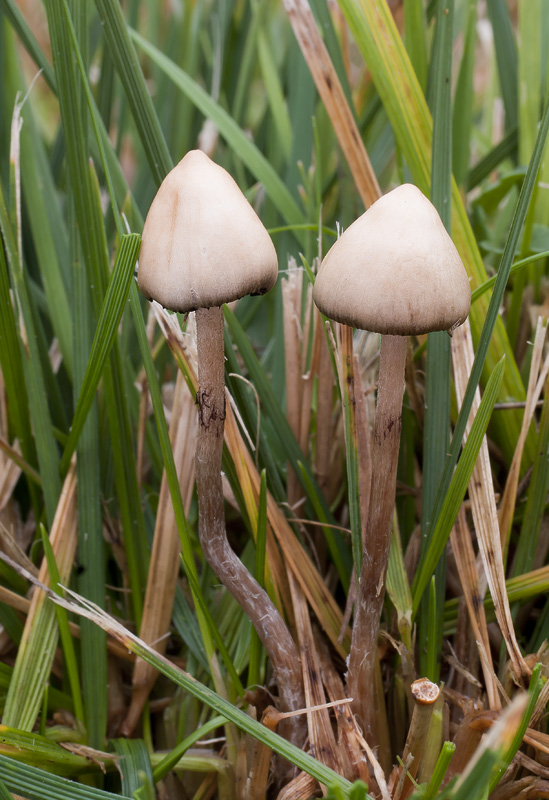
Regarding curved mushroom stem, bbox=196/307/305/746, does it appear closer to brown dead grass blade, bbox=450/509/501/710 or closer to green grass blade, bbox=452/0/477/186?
brown dead grass blade, bbox=450/509/501/710

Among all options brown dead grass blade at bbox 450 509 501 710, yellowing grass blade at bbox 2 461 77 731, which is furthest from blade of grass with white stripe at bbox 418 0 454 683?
yellowing grass blade at bbox 2 461 77 731

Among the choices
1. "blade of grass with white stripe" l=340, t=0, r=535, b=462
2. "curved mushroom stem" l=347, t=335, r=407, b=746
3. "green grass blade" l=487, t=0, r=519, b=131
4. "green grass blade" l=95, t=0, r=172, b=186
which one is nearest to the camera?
"curved mushroom stem" l=347, t=335, r=407, b=746

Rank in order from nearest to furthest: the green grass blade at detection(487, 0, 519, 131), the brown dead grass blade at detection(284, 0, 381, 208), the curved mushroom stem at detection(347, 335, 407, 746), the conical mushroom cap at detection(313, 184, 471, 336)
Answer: the conical mushroom cap at detection(313, 184, 471, 336) → the curved mushroom stem at detection(347, 335, 407, 746) → the brown dead grass blade at detection(284, 0, 381, 208) → the green grass blade at detection(487, 0, 519, 131)

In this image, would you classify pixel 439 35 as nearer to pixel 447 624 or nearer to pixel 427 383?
pixel 427 383

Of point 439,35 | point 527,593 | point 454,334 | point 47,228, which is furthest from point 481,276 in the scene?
point 47,228

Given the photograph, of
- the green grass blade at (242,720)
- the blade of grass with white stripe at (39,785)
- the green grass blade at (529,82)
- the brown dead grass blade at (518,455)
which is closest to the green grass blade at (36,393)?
the green grass blade at (242,720)
